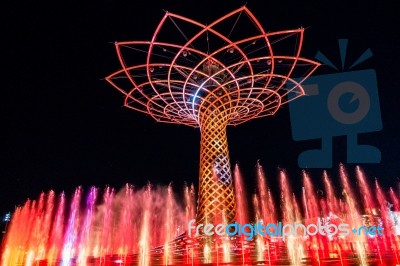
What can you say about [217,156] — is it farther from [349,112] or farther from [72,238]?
[72,238]

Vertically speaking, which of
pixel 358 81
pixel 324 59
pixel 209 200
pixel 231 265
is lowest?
pixel 231 265

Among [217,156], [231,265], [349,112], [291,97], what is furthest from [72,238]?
[349,112]

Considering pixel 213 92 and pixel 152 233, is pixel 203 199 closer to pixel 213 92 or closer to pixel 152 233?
pixel 213 92

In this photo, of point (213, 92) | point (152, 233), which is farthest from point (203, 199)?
point (152, 233)

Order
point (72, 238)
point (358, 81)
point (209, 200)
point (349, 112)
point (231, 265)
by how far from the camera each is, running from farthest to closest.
Result: point (72, 238) → point (349, 112) → point (358, 81) → point (209, 200) → point (231, 265)

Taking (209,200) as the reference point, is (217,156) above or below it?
above

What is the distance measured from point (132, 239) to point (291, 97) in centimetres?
2558

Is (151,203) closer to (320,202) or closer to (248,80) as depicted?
(248,80)

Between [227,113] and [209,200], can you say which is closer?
[209,200]

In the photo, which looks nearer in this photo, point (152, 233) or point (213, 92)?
point (213, 92)

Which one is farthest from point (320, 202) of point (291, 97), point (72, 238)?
point (72, 238)

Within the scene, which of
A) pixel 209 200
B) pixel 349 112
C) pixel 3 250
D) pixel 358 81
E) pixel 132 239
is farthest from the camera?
pixel 132 239

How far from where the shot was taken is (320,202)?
34969mm

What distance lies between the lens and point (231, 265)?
1077 centimetres
